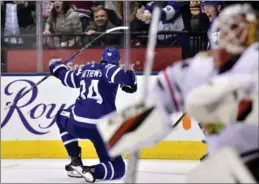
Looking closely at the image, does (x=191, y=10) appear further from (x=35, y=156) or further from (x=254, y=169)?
(x=254, y=169)

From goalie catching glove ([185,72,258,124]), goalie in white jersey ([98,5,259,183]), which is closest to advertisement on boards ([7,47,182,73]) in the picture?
goalie in white jersey ([98,5,259,183])

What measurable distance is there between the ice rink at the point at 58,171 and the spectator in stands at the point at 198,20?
1156mm

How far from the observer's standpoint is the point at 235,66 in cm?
222

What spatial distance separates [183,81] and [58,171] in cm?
352

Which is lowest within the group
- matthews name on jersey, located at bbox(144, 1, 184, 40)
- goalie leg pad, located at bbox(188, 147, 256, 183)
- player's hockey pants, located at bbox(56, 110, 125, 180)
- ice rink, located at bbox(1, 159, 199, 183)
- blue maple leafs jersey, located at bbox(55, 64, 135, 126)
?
ice rink, located at bbox(1, 159, 199, 183)

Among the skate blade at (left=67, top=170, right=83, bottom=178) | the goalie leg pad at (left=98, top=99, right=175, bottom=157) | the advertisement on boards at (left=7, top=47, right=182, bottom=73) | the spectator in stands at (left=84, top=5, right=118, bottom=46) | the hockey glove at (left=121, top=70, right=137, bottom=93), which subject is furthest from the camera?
the spectator in stands at (left=84, top=5, right=118, bottom=46)

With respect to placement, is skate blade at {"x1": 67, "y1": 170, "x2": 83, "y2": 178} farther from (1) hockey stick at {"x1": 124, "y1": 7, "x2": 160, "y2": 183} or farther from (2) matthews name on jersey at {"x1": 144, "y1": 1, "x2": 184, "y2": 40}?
(1) hockey stick at {"x1": 124, "y1": 7, "x2": 160, "y2": 183}

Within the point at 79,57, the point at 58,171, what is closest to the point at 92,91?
the point at 58,171

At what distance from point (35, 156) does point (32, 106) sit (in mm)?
409

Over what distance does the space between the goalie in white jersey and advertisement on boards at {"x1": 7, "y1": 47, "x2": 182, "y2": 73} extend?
417cm

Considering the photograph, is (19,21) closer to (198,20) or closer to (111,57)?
(198,20)

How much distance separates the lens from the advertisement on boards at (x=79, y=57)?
651cm

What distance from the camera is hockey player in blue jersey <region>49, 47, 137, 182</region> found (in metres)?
5.13

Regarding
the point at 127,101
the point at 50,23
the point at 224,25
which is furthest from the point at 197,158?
the point at 224,25
